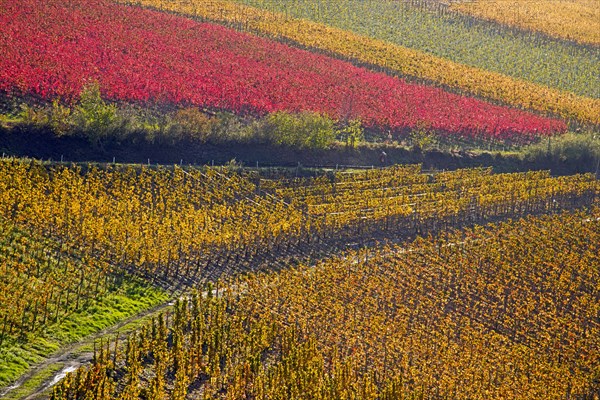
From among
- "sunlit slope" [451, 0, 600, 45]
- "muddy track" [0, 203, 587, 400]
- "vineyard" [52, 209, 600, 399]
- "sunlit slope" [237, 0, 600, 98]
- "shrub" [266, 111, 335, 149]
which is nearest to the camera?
"muddy track" [0, 203, 587, 400]

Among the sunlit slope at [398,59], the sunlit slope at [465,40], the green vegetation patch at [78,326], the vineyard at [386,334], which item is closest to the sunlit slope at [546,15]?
the sunlit slope at [465,40]

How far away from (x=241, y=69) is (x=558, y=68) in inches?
2662

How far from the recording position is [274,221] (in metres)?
66.2

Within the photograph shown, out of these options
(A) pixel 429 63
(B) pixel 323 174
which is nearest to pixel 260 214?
(B) pixel 323 174

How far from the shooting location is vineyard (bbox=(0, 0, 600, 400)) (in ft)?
155

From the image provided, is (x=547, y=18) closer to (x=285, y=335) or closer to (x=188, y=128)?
(x=188, y=128)

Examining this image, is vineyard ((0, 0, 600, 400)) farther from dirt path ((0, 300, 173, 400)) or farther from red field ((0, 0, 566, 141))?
red field ((0, 0, 566, 141))

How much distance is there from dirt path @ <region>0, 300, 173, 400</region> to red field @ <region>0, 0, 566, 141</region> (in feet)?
111

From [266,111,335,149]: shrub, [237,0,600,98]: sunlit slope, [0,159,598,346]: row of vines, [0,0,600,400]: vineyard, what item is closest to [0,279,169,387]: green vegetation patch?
[0,0,600,400]: vineyard

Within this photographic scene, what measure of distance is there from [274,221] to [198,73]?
32732 mm

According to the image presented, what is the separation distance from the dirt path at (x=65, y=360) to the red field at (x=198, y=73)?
3397 cm

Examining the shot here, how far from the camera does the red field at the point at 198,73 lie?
8544 centimetres

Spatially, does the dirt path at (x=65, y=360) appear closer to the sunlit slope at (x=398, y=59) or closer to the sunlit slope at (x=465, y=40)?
the sunlit slope at (x=398, y=59)

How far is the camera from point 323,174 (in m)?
79.5
